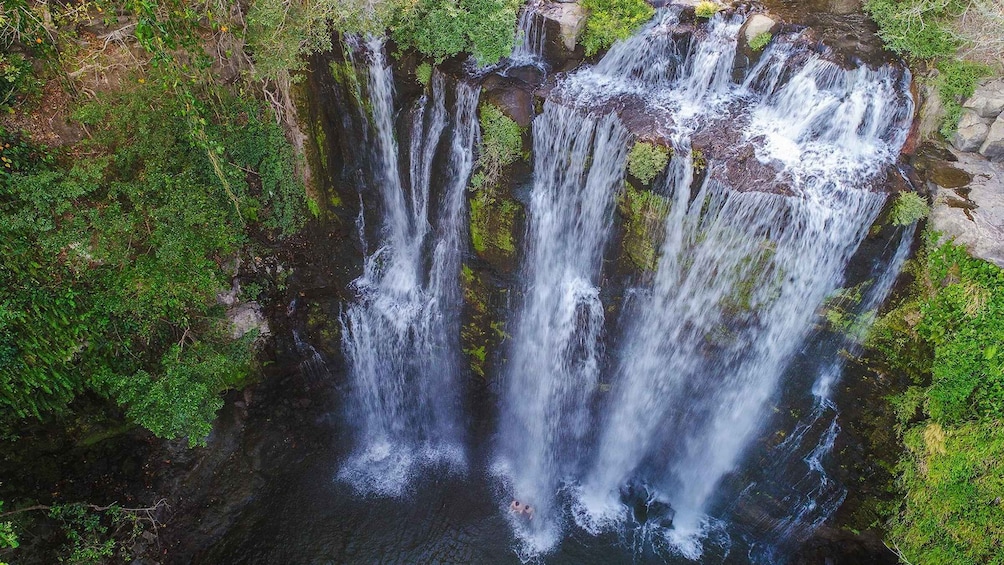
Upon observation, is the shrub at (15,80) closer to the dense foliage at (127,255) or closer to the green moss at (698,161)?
the dense foliage at (127,255)

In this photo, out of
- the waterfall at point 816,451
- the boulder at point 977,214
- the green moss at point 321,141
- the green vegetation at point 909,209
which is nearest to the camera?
the boulder at point 977,214

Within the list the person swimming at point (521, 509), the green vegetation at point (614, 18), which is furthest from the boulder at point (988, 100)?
the person swimming at point (521, 509)

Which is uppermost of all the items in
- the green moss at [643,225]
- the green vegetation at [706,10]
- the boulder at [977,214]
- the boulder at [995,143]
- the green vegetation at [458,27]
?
the green vegetation at [706,10]

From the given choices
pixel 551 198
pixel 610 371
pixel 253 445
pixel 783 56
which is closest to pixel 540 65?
pixel 551 198

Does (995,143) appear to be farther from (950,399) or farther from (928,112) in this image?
(950,399)

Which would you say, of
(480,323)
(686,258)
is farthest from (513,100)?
(480,323)

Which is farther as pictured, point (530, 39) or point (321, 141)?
point (321, 141)

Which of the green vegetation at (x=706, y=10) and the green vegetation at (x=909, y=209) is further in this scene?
the green vegetation at (x=706, y=10)
